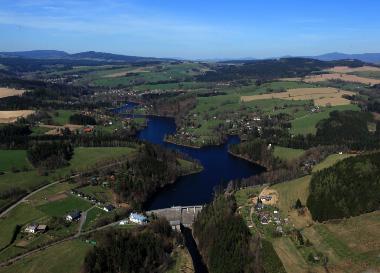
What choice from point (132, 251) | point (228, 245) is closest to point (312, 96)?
point (228, 245)

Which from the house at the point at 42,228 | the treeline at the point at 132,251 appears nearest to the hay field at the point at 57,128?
the house at the point at 42,228

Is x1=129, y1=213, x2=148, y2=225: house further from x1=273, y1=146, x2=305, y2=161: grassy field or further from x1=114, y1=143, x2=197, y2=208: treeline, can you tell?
x1=273, y1=146, x2=305, y2=161: grassy field

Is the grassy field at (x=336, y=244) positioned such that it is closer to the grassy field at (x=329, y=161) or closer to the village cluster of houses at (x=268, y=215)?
the village cluster of houses at (x=268, y=215)

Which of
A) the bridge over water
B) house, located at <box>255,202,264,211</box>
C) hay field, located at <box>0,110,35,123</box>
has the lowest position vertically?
the bridge over water

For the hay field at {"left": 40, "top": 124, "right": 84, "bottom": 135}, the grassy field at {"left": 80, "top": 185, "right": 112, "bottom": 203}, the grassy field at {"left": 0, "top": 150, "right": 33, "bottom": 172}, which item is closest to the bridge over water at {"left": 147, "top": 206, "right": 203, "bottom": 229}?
the grassy field at {"left": 80, "top": 185, "right": 112, "bottom": 203}

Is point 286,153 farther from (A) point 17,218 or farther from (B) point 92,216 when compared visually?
(A) point 17,218

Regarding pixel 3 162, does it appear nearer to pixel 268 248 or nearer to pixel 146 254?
pixel 146 254
